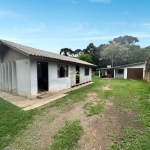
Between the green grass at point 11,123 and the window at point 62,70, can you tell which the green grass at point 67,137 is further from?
the window at point 62,70

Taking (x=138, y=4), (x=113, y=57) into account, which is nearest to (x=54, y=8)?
(x=138, y=4)

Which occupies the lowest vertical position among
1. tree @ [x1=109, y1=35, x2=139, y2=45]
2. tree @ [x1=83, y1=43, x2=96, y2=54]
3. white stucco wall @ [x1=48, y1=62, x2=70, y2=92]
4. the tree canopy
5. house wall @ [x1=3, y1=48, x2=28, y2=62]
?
white stucco wall @ [x1=48, y1=62, x2=70, y2=92]

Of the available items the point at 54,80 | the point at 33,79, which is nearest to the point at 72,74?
the point at 54,80

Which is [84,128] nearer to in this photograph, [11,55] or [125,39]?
[11,55]

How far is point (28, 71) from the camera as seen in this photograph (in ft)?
21.1

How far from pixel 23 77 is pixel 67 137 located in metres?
5.32

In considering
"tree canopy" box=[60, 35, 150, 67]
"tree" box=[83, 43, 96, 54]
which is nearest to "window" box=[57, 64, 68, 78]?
"tree canopy" box=[60, 35, 150, 67]

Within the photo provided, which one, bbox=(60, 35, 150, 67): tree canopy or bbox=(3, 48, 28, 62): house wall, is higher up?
bbox=(60, 35, 150, 67): tree canopy

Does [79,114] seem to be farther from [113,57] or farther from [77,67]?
[113,57]

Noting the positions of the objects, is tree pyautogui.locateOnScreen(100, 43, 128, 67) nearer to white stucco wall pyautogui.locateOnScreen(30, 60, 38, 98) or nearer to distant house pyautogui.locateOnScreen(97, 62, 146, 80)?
distant house pyautogui.locateOnScreen(97, 62, 146, 80)

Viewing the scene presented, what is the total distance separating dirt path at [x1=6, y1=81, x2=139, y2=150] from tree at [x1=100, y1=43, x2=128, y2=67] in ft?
94.9

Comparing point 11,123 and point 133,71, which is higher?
point 133,71

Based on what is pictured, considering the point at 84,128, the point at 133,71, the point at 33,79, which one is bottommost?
the point at 84,128

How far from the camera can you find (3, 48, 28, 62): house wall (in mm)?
7032
